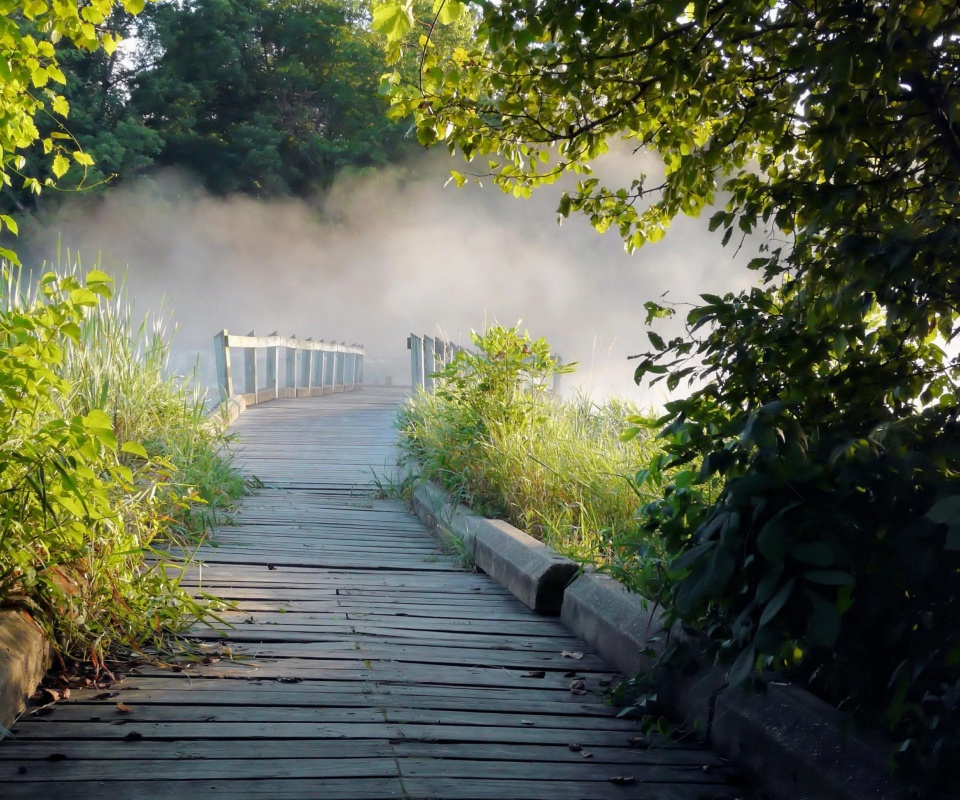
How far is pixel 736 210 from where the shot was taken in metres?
2.47

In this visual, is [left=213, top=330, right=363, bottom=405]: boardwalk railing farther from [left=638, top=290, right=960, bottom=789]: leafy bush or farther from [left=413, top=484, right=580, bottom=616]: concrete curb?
[left=638, top=290, right=960, bottom=789]: leafy bush

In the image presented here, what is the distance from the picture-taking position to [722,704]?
2730 millimetres

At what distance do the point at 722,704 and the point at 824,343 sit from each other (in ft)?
3.98

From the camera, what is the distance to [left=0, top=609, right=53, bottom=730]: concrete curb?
2500mm

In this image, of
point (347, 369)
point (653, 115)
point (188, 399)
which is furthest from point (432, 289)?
point (653, 115)

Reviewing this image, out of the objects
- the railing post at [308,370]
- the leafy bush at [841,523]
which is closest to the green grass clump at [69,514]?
the leafy bush at [841,523]

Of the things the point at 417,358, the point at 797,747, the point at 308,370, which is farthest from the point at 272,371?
the point at 797,747

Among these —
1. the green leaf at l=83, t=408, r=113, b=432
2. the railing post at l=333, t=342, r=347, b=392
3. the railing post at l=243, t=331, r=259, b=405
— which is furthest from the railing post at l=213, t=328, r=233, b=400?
the green leaf at l=83, t=408, r=113, b=432

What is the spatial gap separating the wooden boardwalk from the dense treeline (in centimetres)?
2525

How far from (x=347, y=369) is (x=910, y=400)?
71.0ft

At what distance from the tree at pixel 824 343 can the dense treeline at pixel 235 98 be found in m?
26.8

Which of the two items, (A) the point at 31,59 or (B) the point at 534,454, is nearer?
(A) the point at 31,59

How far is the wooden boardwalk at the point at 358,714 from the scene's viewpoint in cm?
237

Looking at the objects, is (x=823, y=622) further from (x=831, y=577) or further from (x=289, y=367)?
(x=289, y=367)
